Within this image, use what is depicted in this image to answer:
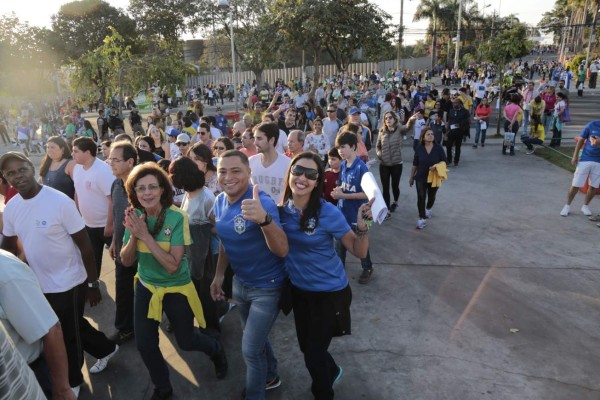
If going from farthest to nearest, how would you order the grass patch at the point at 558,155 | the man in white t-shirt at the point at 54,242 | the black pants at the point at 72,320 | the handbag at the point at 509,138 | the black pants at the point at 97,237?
1. the handbag at the point at 509,138
2. the grass patch at the point at 558,155
3. the black pants at the point at 97,237
4. the black pants at the point at 72,320
5. the man in white t-shirt at the point at 54,242

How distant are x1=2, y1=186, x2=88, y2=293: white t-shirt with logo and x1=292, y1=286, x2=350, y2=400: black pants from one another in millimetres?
1697

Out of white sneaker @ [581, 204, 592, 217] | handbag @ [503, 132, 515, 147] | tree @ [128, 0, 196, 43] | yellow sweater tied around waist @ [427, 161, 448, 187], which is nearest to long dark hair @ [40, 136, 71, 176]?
yellow sweater tied around waist @ [427, 161, 448, 187]

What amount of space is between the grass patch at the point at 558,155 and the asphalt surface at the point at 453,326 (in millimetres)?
3812

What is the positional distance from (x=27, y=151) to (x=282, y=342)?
17.8 metres

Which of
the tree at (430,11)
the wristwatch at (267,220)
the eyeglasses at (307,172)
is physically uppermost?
the tree at (430,11)

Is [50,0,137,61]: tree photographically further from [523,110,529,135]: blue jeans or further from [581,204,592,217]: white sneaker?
[581,204,592,217]: white sneaker

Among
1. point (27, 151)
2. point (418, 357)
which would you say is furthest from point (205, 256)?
point (27, 151)

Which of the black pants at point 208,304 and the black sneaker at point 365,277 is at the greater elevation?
the black pants at point 208,304

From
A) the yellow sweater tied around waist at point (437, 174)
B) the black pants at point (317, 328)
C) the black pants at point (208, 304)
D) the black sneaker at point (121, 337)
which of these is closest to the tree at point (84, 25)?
the yellow sweater tied around waist at point (437, 174)

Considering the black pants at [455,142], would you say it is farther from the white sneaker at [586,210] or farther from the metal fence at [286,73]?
the metal fence at [286,73]

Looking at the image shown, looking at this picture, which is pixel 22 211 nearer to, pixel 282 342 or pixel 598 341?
pixel 282 342

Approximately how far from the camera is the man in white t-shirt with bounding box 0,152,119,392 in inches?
116

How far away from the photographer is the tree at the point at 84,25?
43.1 meters

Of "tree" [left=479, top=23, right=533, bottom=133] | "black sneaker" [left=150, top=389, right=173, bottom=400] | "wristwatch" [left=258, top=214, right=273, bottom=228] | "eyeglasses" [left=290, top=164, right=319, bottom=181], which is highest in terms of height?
"tree" [left=479, top=23, right=533, bottom=133]
